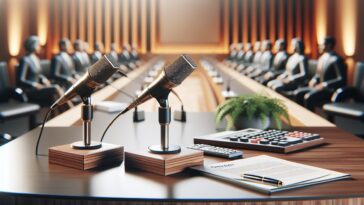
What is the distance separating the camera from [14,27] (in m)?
13.5

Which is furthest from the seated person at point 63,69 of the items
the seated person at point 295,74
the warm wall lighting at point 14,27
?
the warm wall lighting at point 14,27

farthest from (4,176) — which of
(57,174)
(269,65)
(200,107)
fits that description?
(269,65)

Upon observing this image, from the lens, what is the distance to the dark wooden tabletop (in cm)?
159

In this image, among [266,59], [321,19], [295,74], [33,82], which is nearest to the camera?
[33,82]

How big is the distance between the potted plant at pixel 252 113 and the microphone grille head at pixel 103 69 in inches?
37.4

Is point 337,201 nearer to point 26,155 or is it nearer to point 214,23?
point 26,155

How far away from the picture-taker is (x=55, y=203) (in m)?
1.61

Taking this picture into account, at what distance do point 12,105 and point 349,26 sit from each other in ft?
23.8

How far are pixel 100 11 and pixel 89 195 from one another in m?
17.4

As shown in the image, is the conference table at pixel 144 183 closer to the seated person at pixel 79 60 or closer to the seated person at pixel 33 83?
the seated person at pixel 33 83

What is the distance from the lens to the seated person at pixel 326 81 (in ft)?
26.0

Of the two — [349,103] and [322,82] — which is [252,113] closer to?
[349,103]

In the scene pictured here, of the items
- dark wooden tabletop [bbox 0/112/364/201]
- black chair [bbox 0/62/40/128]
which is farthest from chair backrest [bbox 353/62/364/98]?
dark wooden tabletop [bbox 0/112/364/201]

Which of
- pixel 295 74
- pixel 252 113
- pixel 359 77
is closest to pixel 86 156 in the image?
pixel 252 113
